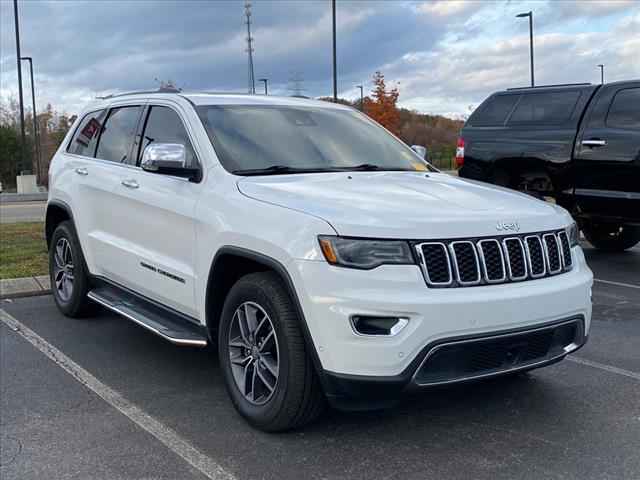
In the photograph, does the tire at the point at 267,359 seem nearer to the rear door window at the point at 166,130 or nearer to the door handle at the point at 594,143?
the rear door window at the point at 166,130

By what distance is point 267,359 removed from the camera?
3840mm

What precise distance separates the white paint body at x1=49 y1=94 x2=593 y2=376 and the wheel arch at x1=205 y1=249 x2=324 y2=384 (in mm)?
37

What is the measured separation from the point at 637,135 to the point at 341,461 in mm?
6048

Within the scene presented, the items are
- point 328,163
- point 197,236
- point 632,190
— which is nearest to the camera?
point 197,236

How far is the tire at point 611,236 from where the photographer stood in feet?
32.0

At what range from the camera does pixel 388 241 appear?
3326mm

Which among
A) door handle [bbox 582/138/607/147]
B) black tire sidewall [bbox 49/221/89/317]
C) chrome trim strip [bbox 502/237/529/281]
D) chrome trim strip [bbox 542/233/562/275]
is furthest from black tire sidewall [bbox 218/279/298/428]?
door handle [bbox 582/138/607/147]

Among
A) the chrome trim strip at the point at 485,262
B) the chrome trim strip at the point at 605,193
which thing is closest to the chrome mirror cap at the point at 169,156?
the chrome trim strip at the point at 485,262

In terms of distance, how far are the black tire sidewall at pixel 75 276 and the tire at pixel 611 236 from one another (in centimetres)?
687

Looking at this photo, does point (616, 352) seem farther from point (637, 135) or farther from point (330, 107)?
point (637, 135)

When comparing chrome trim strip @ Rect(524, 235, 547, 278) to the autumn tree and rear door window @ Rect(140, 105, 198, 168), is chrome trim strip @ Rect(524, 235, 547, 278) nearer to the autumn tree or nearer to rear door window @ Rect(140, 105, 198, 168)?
rear door window @ Rect(140, 105, 198, 168)

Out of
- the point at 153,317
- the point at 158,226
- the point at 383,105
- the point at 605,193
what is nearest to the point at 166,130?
the point at 158,226

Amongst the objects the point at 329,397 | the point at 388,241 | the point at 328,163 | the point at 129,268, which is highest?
the point at 328,163

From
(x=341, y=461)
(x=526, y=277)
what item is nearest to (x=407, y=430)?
(x=341, y=461)
